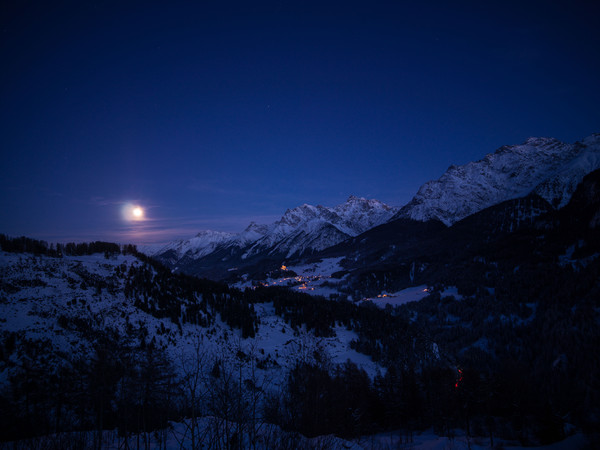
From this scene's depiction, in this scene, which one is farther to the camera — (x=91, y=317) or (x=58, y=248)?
(x=58, y=248)

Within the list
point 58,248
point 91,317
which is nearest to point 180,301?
point 91,317

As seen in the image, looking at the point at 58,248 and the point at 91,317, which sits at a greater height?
the point at 58,248

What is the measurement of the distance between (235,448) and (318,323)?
61037 mm

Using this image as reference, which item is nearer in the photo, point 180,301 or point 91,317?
point 91,317

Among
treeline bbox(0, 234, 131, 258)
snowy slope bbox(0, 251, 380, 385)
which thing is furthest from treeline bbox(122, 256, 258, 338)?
treeline bbox(0, 234, 131, 258)

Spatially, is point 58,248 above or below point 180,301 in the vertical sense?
above

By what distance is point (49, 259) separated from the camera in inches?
1865

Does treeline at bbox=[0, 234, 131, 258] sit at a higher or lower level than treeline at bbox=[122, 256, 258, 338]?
higher

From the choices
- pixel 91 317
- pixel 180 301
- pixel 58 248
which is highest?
pixel 58 248

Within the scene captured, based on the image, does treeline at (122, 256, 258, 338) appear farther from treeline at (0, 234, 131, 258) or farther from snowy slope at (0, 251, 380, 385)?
treeline at (0, 234, 131, 258)

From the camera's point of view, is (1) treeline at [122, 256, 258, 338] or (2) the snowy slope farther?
(1) treeline at [122, 256, 258, 338]

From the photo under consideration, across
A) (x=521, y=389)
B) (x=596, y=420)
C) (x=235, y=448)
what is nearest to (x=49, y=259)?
(x=235, y=448)

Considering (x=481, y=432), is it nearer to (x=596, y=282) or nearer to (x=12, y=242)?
(x=12, y=242)

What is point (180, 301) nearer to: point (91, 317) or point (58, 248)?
point (91, 317)
